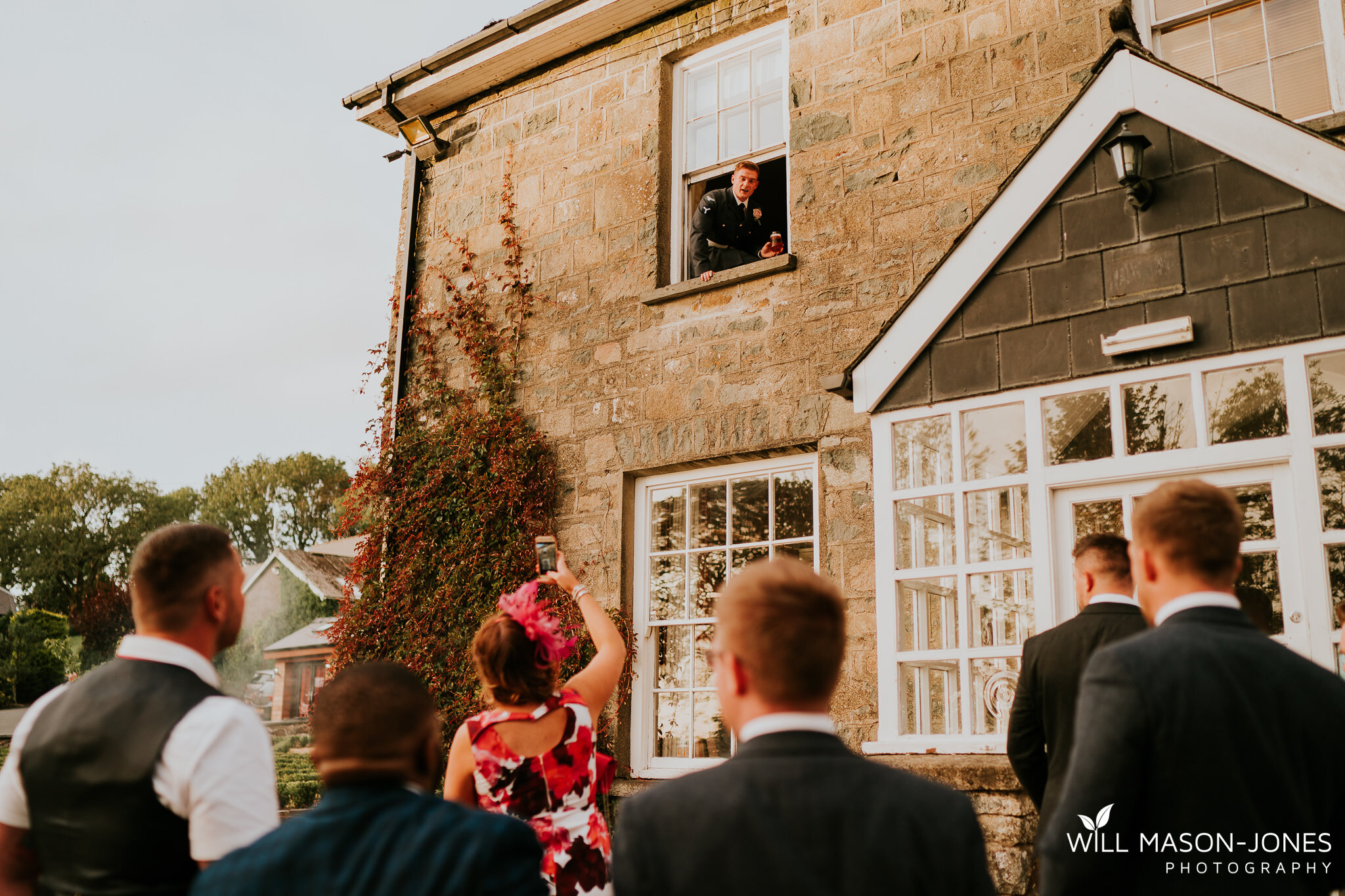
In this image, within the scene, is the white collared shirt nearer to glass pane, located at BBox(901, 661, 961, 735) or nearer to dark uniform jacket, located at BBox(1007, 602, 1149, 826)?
dark uniform jacket, located at BBox(1007, 602, 1149, 826)

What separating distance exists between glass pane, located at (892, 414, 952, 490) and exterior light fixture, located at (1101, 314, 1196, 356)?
2.93 feet

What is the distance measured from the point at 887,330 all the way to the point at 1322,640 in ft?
8.08

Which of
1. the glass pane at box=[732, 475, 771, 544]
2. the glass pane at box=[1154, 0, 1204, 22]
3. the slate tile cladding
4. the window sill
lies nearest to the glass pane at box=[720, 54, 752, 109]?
the window sill

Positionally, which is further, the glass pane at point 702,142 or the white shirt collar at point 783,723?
the glass pane at point 702,142

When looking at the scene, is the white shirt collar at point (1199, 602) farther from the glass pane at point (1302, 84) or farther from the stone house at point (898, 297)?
the glass pane at point (1302, 84)

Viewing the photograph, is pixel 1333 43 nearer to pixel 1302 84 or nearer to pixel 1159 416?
pixel 1302 84

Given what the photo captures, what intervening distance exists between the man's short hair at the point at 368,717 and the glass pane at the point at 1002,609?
3966mm

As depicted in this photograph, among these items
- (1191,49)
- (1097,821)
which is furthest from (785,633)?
(1191,49)

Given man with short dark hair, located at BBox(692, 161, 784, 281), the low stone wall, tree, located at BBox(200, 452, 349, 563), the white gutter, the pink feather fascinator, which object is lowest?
the low stone wall

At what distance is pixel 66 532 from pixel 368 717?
59.6m

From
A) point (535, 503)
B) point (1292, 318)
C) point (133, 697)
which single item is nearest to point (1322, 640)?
point (1292, 318)

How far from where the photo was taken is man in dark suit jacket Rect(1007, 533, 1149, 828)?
3.48 metres

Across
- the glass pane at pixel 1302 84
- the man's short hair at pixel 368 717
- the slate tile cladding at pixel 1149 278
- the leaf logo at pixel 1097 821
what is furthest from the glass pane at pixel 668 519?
the man's short hair at pixel 368 717

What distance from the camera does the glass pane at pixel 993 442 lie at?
5.34 m
